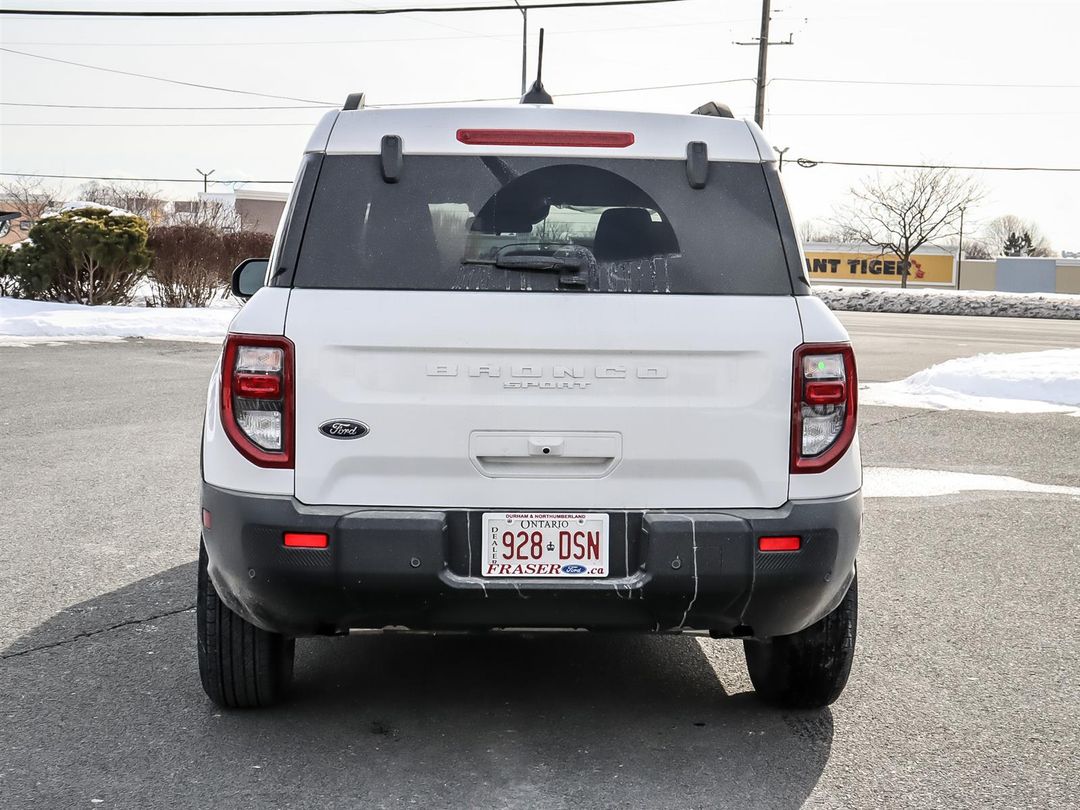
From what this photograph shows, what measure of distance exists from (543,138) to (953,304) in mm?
44201

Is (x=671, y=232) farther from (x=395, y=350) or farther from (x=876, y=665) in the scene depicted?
(x=876, y=665)

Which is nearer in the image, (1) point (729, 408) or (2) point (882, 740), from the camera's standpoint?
(1) point (729, 408)

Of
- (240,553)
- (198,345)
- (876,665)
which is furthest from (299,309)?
(198,345)

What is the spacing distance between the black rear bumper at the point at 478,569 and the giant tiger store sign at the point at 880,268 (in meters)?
92.7

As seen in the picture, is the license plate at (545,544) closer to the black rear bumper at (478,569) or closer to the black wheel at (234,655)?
the black rear bumper at (478,569)

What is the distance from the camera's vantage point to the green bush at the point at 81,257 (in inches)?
908

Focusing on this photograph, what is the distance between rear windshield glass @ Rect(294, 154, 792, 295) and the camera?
11.6ft

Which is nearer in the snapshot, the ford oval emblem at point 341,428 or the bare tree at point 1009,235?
the ford oval emblem at point 341,428

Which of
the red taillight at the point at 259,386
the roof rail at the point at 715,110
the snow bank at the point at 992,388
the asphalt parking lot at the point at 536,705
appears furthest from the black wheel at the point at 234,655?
the snow bank at the point at 992,388

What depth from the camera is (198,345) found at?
62.1 ft

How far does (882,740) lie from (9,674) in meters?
3.04

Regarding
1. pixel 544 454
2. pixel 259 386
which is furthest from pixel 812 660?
pixel 259 386

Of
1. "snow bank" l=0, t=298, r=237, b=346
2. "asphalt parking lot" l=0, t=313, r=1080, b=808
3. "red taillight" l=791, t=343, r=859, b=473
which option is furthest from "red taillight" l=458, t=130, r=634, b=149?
"snow bank" l=0, t=298, r=237, b=346

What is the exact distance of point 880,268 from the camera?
9406cm
